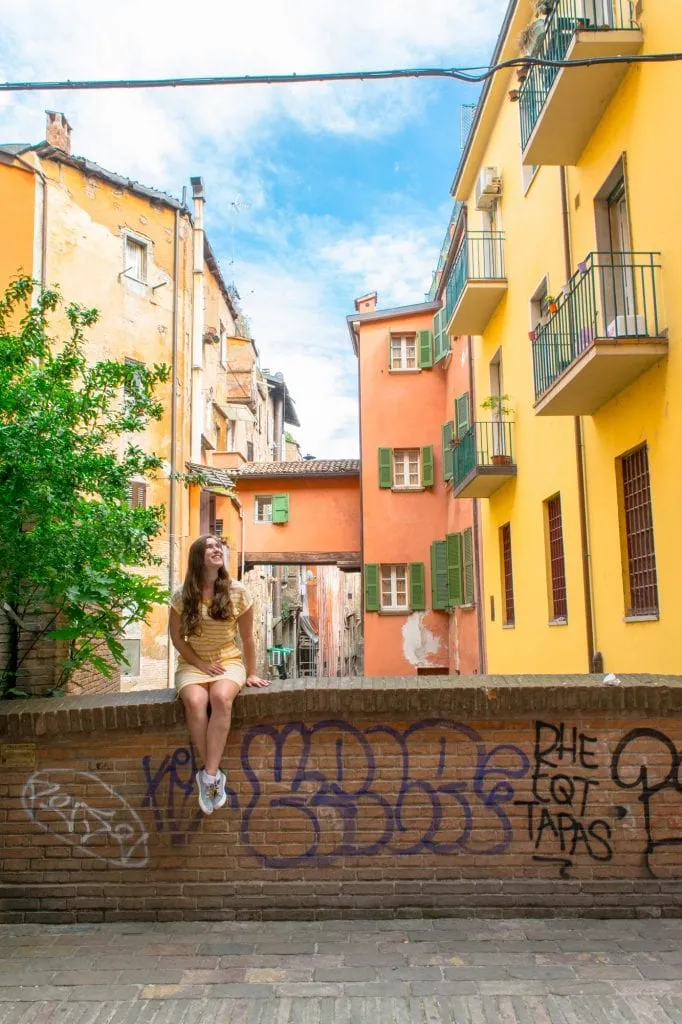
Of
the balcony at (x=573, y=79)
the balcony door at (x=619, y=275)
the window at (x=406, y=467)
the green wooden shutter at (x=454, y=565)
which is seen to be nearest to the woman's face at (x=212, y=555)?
the balcony door at (x=619, y=275)

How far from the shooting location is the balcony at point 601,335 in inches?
360

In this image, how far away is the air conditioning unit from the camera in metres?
16.5

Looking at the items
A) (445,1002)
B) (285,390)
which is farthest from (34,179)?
(285,390)

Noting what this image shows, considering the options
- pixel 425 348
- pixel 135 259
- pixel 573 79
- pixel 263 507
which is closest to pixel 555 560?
pixel 573 79

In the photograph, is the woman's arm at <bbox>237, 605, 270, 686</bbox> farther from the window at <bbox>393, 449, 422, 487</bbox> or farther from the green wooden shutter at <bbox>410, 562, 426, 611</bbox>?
the window at <bbox>393, 449, 422, 487</bbox>

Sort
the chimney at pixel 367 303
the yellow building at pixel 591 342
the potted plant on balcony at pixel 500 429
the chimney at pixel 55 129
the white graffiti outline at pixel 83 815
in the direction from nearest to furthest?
the white graffiti outline at pixel 83 815 < the yellow building at pixel 591 342 < the potted plant on balcony at pixel 500 429 < the chimney at pixel 55 129 < the chimney at pixel 367 303

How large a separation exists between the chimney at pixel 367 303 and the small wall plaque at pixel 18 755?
1107 inches

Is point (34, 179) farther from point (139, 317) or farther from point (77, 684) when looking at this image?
point (77, 684)

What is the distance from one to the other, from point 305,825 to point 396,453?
22618 millimetres

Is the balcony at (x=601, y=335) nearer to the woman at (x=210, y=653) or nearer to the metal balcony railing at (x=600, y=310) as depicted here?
the metal balcony railing at (x=600, y=310)

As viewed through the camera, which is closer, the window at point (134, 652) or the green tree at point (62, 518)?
the green tree at point (62, 518)

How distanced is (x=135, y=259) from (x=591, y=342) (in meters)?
19.2

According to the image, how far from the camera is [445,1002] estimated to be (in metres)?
4.26

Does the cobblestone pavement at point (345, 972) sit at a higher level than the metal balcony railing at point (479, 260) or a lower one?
lower
